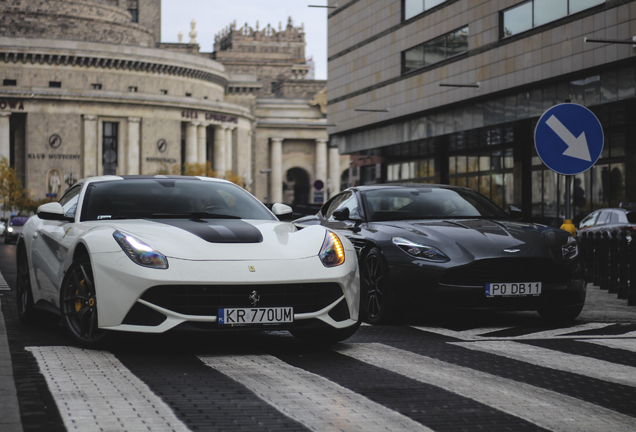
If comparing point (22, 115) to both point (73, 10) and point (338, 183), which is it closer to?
point (73, 10)

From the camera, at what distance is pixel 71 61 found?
8831cm

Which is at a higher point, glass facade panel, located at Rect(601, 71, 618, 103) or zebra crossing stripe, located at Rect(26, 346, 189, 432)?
glass facade panel, located at Rect(601, 71, 618, 103)

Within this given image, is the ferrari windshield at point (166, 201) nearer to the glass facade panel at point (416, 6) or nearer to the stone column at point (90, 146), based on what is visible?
the glass facade panel at point (416, 6)

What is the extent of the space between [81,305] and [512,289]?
391 centimetres

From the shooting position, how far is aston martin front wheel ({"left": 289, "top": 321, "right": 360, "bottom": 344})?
687cm

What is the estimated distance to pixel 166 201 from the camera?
25.0 feet

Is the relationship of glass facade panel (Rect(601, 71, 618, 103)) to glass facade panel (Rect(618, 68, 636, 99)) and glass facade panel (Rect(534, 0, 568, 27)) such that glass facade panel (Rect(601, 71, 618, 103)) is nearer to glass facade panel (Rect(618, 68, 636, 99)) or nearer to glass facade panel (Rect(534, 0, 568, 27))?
glass facade panel (Rect(618, 68, 636, 99))

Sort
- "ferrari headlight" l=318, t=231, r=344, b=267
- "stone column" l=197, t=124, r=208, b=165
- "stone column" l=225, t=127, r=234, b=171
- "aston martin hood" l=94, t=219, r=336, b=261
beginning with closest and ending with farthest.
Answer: "aston martin hood" l=94, t=219, r=336, b=261 < "ferrari headlight" l=318, t=231, r=344, b=267 < "stone column" l=197, t=124, r=208, b=165 < "stone column" l=225, t=127, r=234, b=171

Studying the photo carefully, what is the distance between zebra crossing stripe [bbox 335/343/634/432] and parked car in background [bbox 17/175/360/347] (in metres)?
0.58

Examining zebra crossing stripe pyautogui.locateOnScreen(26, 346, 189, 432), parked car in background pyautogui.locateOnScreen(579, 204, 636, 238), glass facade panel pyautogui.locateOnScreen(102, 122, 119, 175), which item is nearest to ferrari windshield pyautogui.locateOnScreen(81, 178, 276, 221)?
zebra crossing stripe pyautogui.locateOnScreen(26, 346, 189, 432)

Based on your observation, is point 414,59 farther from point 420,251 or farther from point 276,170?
point 276,170

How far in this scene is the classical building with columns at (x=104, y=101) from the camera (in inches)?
3418

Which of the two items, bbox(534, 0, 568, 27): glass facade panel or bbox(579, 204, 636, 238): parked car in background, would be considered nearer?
bbox(579, 204, 636, 238): parked car in background

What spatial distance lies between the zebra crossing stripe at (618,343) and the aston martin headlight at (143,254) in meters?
3.61
